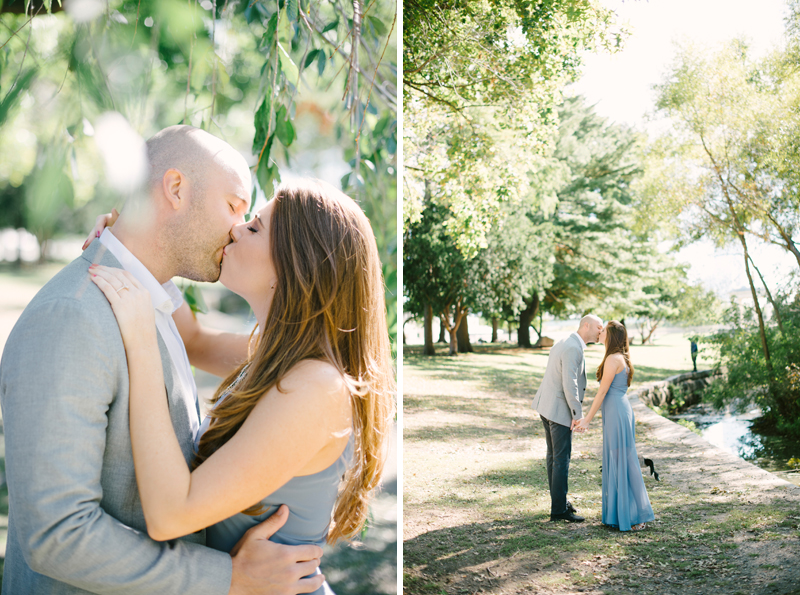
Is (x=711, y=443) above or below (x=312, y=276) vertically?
below

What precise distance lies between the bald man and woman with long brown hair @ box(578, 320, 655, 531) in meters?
1.46

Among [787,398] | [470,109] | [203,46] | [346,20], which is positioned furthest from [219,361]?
[787,398]

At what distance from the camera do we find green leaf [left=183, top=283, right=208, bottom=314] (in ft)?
5.05

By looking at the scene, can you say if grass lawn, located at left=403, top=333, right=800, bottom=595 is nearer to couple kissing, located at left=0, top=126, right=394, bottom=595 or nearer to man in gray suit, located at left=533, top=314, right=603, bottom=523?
man in gray suit, located at left=533, top=314, right=603, bottom=523

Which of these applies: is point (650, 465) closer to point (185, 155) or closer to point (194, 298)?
point (194, 298)

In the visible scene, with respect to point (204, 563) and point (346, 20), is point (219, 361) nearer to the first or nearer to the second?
point (204, 563)

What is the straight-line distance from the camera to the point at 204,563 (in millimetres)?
919

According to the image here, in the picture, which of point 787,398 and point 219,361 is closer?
point 219,361

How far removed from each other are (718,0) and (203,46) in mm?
1873

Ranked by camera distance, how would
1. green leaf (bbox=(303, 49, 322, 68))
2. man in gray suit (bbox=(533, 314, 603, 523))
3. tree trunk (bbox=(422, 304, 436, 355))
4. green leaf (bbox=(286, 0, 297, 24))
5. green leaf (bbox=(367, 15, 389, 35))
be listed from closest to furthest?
1. green leaf (bbox=(286, 0, 297, 24))
2. green leaf (bbox=(303, 49, 322, 68))
3. green leaf (bbox=(367, 15, 389, 35))
4. man in gray suit (bbox=(533, 314, 603, 523))
5. tree trunk (bbox=(422, 304, 436, 355))

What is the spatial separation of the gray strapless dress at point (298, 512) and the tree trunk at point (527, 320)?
1.45m

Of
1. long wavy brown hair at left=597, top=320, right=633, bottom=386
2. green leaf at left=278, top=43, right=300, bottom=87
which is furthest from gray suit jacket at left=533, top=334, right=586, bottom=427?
green leaf at left=278, top=43, right=300, bottom=87

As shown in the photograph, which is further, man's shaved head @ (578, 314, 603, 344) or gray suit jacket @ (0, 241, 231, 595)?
man's shaved head @ (578, 314, 603, 344)

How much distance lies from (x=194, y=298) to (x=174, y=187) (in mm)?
598
